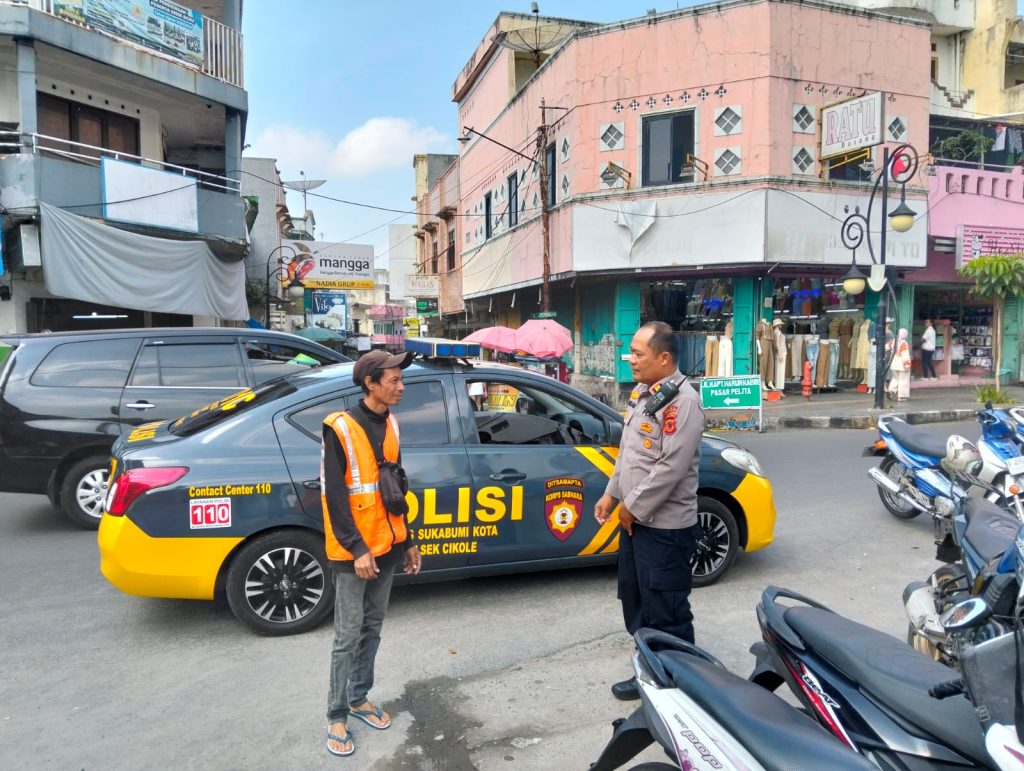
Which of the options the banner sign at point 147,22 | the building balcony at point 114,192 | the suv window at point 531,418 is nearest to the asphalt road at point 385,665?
the suv window at point 531,418

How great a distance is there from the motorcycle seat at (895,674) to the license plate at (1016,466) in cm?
389

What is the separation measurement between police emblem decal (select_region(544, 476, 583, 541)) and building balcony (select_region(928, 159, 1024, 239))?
1555 cm

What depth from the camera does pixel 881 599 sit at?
466 centimetres

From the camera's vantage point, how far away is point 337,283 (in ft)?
82.6

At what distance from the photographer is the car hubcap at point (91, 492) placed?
20.7 ft

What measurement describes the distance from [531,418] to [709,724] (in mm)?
3125

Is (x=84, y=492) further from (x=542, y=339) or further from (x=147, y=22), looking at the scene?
(x=147, y=22)

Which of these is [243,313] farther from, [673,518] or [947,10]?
[947,10]

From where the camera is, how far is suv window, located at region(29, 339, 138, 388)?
248 inches

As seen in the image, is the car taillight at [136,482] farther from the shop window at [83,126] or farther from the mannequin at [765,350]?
the mannequin at [765,350]

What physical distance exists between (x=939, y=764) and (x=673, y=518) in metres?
1.40

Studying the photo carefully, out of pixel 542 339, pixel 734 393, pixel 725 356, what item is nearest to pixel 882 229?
pixel 725 356

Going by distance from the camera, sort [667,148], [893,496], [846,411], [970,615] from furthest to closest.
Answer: [667,148]
[846,411]
[893,496]
[970,615]

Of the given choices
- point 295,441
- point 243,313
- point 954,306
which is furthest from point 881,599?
point 954,306
